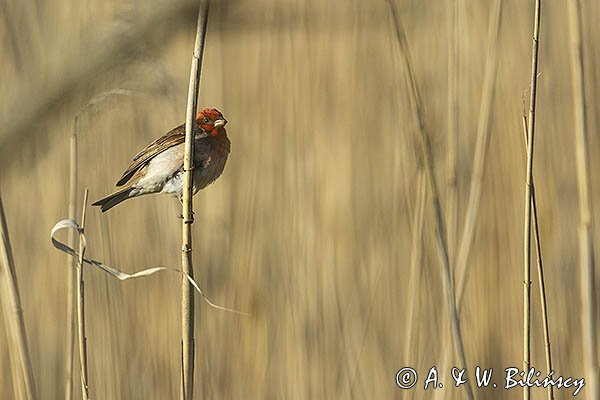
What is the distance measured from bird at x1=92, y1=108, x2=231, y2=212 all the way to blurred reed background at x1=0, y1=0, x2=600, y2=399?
0.15 m

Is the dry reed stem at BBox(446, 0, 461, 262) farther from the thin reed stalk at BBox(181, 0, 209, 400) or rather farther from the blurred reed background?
the thin reed stalk at BBox(181, 0, 209, 400)

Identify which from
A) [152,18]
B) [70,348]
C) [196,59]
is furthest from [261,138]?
[152,18]

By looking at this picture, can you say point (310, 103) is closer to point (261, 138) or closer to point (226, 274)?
point (261, 138)

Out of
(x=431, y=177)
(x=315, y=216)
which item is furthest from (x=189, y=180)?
(x=315, y=216)

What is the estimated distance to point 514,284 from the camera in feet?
5.84

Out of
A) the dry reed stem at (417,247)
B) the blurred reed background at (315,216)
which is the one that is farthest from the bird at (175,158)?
the dry reed stem at (417,247)

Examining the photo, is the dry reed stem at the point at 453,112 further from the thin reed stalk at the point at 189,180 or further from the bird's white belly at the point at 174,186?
the thin reed stalk at the point at 189,180

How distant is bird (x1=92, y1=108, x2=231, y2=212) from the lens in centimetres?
128

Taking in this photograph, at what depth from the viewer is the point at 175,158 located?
136cm

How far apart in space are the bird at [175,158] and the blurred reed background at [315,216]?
0.50ft

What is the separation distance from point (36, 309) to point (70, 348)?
2.85 ft

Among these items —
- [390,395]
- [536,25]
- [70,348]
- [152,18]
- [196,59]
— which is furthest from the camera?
[390,395]

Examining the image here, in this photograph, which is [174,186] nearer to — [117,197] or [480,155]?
[117,197]

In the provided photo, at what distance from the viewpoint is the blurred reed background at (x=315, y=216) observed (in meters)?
1.69
